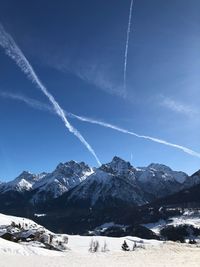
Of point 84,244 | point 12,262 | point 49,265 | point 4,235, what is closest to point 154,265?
point 49,265

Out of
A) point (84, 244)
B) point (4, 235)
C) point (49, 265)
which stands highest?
point (84, 244)

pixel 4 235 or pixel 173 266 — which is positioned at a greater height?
pixel 4 235

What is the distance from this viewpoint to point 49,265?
50.1 meters

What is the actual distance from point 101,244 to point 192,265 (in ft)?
484

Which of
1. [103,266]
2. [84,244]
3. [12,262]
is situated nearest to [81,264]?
[103,266]

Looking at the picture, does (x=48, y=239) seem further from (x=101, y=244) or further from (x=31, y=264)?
(x=31, y=264)

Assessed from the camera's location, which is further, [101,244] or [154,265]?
[101,244]

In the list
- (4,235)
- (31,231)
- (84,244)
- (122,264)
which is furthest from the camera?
(84,244)

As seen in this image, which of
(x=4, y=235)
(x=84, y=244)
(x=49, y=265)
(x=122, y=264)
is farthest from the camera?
(x=84, y=244)

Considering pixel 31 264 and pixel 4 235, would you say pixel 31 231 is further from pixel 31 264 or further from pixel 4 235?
pixel 31 264

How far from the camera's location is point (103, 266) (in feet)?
167

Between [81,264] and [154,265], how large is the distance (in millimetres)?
9794

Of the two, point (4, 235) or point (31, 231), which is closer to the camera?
point (4, 235)

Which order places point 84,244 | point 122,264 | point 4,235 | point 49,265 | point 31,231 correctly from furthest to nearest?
point 84,244 → point 31,231 → point 4,235 → point 122,264 → point 49,265
